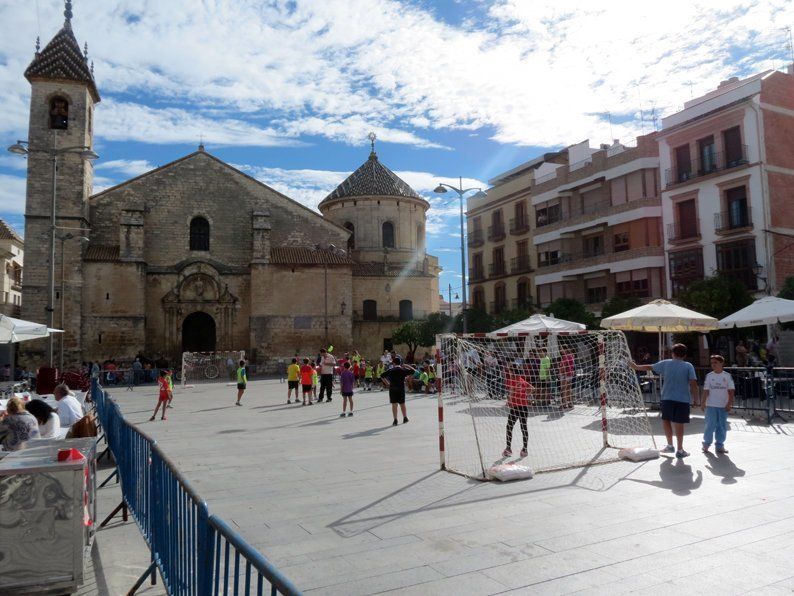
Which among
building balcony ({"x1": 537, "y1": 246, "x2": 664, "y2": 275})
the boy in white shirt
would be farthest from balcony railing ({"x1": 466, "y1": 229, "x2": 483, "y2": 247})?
the boy in white shirt

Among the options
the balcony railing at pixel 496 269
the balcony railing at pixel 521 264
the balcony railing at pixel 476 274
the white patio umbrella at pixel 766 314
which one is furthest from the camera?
the balcony railing at pixel 476 274

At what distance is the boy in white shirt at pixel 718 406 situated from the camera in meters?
8.61

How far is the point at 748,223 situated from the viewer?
25.0 m

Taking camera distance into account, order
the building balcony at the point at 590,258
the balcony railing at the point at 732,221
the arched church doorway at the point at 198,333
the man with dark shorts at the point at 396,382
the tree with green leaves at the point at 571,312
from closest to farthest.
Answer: the man with dark shorts at the point at 396,382
the balcony railing at the point at 732,221
the tree with green leaves at the point at 571,312
the building balcony at the point at 590,258
the arched church doorway at the point at 198,333

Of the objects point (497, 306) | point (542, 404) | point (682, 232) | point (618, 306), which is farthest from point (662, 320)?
point (497, 306)

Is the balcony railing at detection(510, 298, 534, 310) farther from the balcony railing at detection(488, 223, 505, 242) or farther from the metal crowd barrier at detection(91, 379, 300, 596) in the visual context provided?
the metal crowd barrier at detection(91, 379, 300, 596)

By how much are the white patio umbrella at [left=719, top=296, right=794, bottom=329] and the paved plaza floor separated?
456 centimetres

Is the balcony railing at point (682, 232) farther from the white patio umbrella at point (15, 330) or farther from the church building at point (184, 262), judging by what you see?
the white patio umbrella at point (15, 330)

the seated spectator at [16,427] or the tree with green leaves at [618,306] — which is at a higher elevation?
the tree with green leaves at [618,306]

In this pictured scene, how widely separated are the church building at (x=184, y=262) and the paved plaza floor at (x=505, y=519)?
82.1 ft

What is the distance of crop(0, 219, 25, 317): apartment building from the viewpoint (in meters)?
41.9

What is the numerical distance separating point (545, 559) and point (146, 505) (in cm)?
A: 323

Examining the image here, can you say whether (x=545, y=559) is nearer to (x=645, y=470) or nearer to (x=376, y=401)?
(x=645, y=470)

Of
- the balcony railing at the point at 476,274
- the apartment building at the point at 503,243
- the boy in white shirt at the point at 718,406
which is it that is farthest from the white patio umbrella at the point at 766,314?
the balcony railing at the point at 476,274
